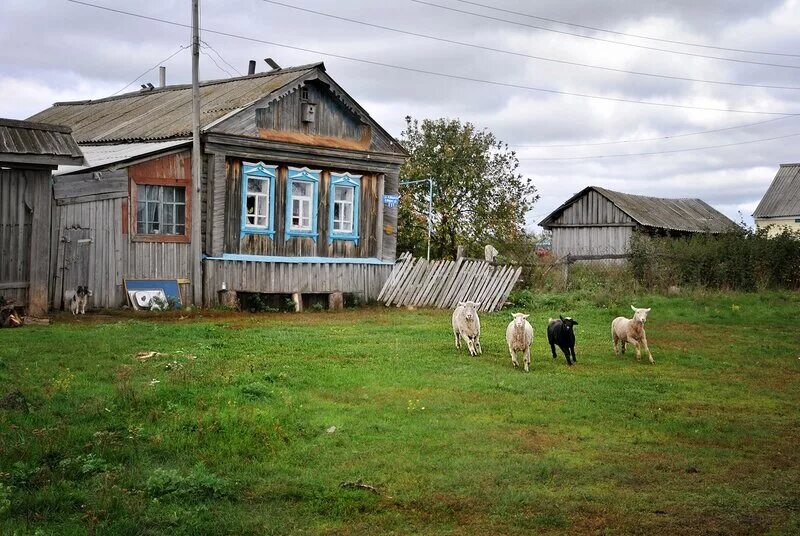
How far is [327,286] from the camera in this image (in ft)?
83.9

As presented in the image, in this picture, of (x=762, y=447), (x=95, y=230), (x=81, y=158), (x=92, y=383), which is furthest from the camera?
(x=95, y=230)

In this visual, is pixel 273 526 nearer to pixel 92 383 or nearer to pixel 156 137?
pixel 92 383

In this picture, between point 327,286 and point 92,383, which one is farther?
point 327,286

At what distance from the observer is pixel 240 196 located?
77.3 feet

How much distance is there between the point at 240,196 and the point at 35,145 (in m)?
6.85

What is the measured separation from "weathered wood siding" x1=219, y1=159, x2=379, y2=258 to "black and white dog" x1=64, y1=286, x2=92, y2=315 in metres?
4.45

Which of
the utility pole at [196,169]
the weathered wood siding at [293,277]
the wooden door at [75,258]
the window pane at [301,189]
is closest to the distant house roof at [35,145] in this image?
the wooden door at [75,258]

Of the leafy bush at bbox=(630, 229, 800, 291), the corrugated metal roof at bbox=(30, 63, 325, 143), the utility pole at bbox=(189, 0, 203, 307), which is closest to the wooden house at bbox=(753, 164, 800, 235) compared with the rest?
the leafy bush at bbox=(630, 229, 800, 291)

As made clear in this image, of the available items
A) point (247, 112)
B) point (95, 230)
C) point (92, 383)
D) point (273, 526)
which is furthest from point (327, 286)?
point (273, 526)

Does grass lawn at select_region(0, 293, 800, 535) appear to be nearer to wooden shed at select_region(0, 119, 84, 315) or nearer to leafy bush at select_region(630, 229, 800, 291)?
wooden shed at select_region(0, 119, 84, 315)

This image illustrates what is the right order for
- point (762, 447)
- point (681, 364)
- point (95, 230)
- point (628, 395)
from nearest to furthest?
point (762, 447) < point (628, 395) < point (681, 364) < point (95, 230)

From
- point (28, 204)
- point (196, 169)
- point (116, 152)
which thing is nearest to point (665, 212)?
point (196, 169)

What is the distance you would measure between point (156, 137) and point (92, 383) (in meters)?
14.3

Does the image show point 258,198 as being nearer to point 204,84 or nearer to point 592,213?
point 204,84
